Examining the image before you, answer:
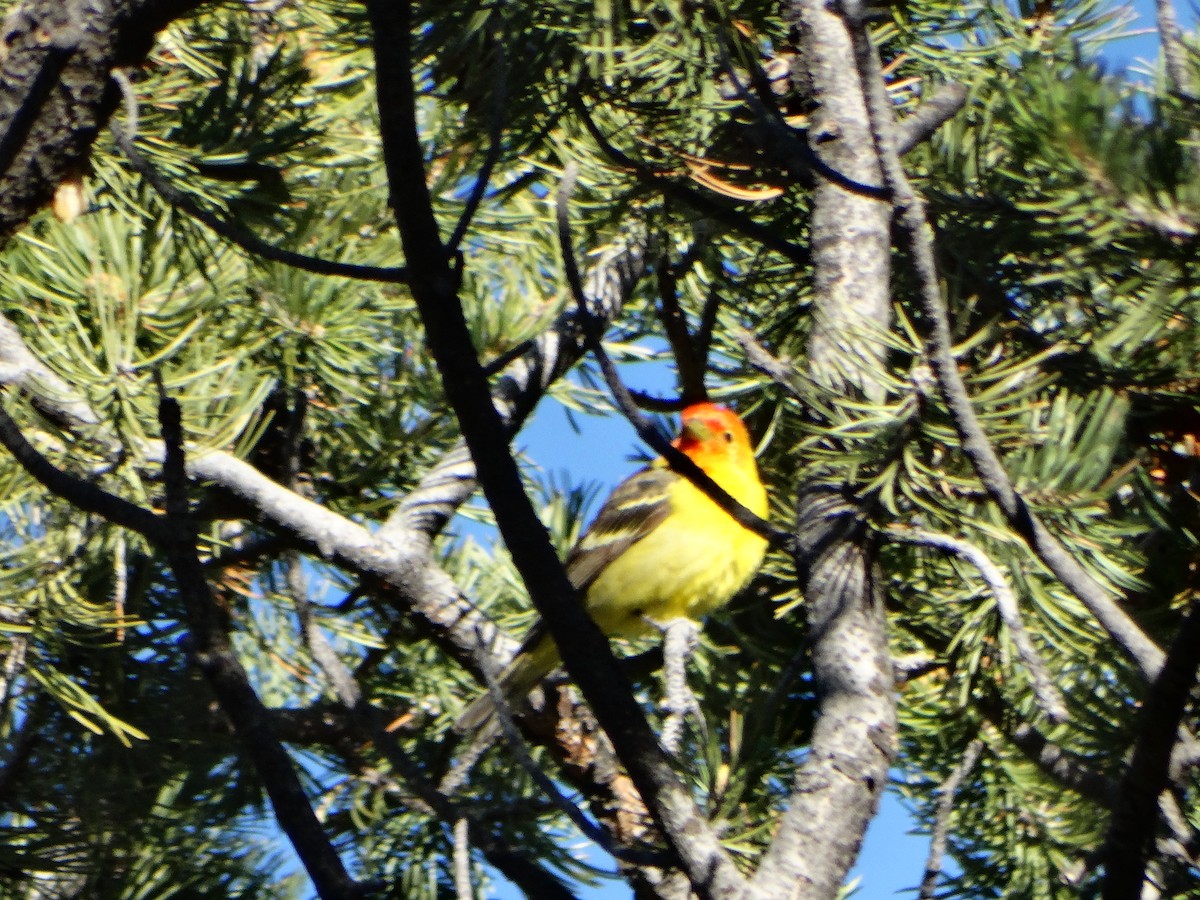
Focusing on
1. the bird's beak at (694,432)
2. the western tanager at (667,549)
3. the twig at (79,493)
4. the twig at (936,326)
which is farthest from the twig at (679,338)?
the twig at (79,493)

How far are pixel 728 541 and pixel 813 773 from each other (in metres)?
1.54

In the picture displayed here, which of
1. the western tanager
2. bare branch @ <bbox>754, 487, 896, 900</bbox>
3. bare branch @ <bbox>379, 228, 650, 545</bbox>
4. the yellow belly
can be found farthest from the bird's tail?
bare branch @ <bbox>754, 487, 896, 900</bbox>

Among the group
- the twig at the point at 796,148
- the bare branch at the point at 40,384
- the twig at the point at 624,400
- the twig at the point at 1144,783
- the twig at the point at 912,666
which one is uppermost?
the bare branch at the point at 40,384

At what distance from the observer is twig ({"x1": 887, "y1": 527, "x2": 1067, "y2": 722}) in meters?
1.13

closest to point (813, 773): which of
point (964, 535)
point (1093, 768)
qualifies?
point (964, 535)

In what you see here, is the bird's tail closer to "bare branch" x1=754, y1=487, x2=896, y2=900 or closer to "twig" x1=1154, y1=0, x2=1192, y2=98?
"bare branch" x1=754, y1=487, x2=896, y2=900

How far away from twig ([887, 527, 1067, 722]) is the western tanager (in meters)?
1.12

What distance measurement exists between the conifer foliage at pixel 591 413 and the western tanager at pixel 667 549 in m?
0.09

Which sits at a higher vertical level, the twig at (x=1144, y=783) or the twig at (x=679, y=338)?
the twig at (x=679, y=338)

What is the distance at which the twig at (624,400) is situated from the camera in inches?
49.6

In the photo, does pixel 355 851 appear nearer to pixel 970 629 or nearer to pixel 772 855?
pixel 970 629

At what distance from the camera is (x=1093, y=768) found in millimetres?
1659

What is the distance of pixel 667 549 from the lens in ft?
10.1

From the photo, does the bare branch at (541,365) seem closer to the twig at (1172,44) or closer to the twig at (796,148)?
the twig at (796,148)
